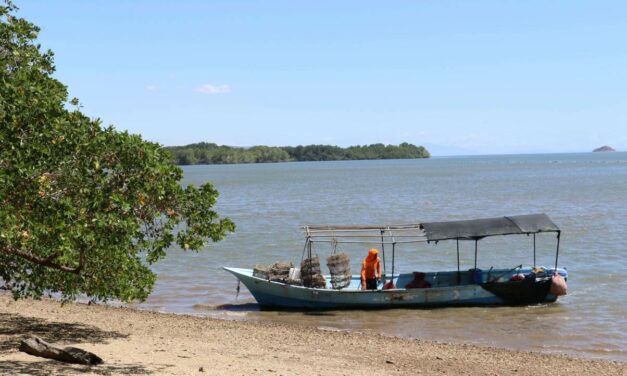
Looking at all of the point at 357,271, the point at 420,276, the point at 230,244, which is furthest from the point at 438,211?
the point at 420,276

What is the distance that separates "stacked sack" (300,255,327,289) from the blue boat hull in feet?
1.17

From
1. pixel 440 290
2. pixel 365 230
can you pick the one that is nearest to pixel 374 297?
pixel 440 290

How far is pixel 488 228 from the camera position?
19.1 m

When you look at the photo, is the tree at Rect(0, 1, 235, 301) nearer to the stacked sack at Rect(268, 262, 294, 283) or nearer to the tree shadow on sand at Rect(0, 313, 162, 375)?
the tree shadow on sand at Rect(0, 313, 162, 375)

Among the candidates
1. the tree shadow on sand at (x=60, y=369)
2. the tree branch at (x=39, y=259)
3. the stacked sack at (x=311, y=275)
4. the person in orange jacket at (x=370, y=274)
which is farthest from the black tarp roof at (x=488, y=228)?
the tree branch at (x=39, y=259)

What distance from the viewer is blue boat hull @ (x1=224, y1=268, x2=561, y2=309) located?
18.8m

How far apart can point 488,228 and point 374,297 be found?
11.0 feet

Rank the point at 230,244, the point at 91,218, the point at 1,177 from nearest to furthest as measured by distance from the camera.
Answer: the point at 1,177 → the point at 91,218 → the point at 230,244

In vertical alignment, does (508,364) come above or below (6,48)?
below

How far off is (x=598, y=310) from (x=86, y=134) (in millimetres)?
14033

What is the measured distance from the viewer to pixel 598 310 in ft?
61.5

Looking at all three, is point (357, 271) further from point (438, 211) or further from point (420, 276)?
point (438, 211)

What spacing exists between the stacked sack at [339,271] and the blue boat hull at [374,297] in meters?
0.25

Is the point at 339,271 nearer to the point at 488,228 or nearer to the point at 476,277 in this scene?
the point at 476,277
